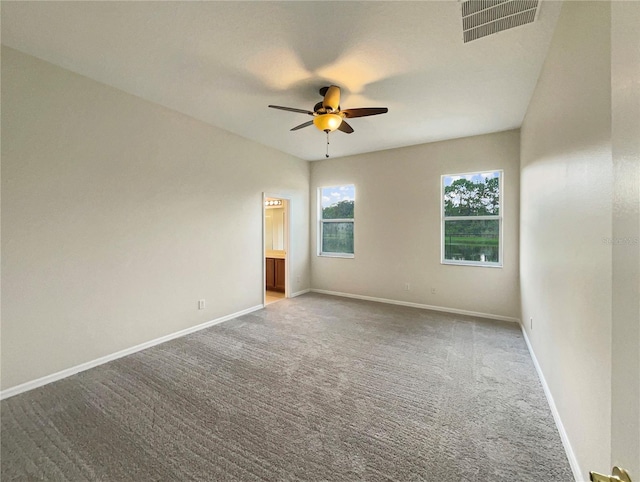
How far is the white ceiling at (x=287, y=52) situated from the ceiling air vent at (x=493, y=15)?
0.23ft

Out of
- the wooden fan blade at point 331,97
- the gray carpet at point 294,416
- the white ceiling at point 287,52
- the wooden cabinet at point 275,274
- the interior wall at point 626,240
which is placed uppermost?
the white ceiling at point 287,52

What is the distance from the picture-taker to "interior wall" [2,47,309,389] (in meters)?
2.30

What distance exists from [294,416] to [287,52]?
2933mm

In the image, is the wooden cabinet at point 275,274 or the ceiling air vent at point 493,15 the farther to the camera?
the wooden cabinet at point 275,274

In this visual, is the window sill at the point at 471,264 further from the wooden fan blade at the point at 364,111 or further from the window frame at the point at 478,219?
the wooden fan blade at the point at 364,111

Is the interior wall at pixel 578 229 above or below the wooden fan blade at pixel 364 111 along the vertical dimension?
below

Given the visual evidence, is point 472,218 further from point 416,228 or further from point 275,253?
point 275,253

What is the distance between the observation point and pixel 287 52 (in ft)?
7.51

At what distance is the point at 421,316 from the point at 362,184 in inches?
106

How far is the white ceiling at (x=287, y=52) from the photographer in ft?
6.21

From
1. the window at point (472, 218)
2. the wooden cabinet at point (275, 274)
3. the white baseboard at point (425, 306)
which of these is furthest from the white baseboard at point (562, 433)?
the wooden cabinet at point (275, 274)

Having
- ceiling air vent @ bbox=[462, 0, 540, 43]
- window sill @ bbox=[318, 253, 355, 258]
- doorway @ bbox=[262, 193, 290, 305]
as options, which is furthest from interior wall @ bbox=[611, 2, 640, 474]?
window sill @ bbox=[318, 253, 355, 258]

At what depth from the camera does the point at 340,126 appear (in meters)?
3.16

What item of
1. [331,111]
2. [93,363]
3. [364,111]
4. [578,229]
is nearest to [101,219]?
[93,363]
